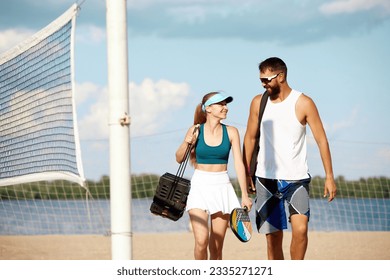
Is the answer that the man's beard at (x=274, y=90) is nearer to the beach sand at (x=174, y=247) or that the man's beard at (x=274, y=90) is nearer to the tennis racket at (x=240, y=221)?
the tennis racket at (x=240, y=221)

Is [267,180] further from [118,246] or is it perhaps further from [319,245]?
[319,245]

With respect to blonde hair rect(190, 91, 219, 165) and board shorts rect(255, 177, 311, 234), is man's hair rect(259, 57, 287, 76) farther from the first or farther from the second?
board shorts rect(255, 177, 311, 234)

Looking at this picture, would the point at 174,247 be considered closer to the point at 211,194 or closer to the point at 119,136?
the point at 211,194

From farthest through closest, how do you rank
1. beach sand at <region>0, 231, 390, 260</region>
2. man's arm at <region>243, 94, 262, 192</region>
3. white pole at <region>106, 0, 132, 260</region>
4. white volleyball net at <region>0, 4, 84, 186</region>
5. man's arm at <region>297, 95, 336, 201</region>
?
beach sand at <region>0, 231, 390, 260</region> < white volleyball net at <region>0, 4, 84, 186</region> < man's arm at <region>243, 94, 262, 192</region> < man's arm at <region>297, 95, 336, 201</region> < white pole at <region>106, 0, 132, 260</region>

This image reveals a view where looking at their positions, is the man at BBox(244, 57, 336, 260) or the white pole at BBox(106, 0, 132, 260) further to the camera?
the man at BBox(244, 57, 336, 260)

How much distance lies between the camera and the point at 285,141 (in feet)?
23.9

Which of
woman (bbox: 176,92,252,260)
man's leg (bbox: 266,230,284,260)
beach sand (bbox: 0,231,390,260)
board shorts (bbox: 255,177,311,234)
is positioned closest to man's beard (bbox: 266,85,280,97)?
woman (bbox: 176,92,252,260)

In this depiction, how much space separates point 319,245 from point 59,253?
4.35 meters

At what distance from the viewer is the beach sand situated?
12.6 metres

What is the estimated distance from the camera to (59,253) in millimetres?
13562

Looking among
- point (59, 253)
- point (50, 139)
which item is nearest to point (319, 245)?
point (59, 253)
